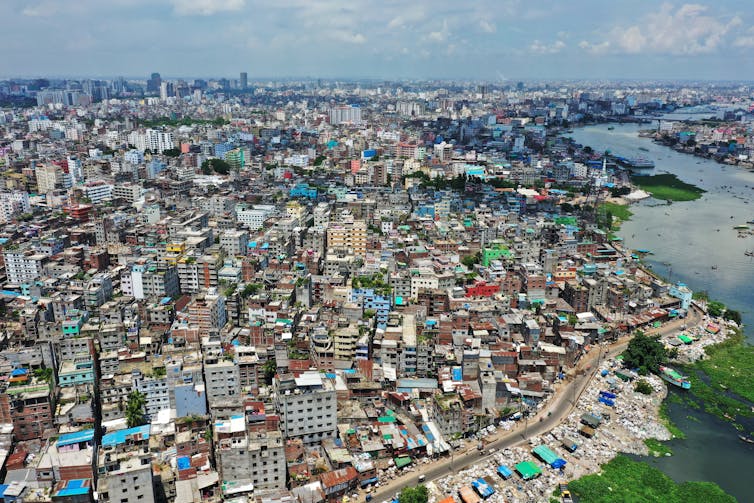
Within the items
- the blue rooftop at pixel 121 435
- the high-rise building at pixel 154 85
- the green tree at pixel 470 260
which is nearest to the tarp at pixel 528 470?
the blue rooftop at pixel 121 435

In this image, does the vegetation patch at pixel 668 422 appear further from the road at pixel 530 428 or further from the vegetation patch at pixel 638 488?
the road at pixel 530 428

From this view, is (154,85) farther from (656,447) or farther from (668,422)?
(656,447)

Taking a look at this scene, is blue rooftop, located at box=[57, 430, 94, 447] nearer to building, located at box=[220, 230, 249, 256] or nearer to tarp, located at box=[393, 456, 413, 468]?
tarp, located at box=[393, 456, 413, 468]

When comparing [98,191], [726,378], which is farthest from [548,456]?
[98,191]

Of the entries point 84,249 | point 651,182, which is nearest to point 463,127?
point 651,182

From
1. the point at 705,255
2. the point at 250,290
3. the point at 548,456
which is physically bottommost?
the point at 548,456
